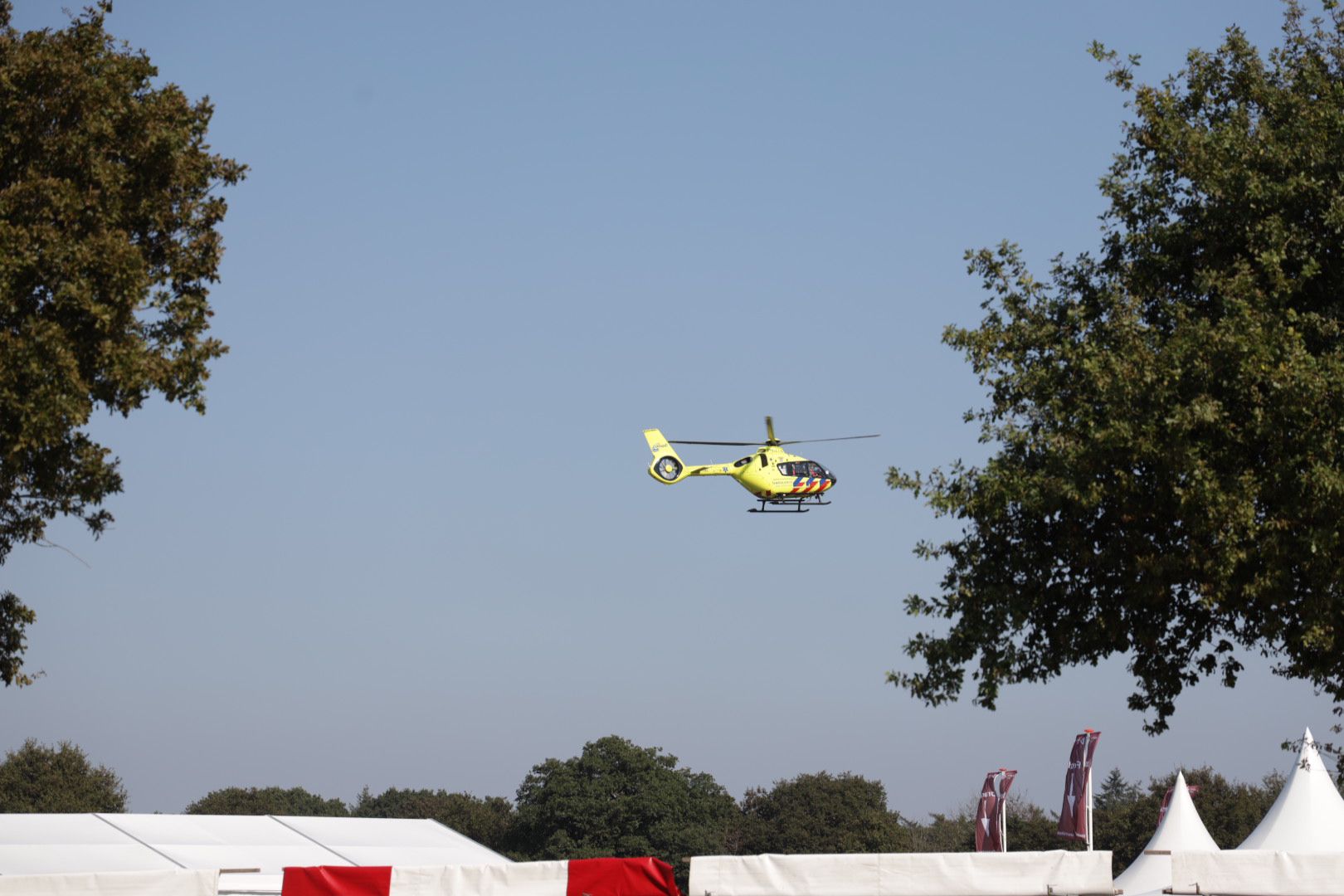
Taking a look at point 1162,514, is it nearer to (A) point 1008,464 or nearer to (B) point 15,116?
(A) point 1008,464

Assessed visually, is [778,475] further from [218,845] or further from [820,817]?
[820,817]

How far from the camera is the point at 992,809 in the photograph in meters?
38.2

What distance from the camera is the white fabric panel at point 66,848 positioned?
1655cm

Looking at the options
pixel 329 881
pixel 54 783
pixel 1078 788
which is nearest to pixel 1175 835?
pixel 1078 788

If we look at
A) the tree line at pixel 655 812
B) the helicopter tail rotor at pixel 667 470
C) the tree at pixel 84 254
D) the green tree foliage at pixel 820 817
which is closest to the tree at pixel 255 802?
the tree line at pixel 655 812

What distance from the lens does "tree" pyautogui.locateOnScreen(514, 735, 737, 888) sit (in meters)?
111

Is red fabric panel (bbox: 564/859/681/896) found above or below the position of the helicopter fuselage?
below

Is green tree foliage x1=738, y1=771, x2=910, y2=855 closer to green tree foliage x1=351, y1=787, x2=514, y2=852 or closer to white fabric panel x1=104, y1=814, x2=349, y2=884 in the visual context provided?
green tree foliage x1=351, y1=787, x2=514, y2=852

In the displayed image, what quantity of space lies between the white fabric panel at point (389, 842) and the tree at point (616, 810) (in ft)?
291

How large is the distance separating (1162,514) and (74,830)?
574 inches

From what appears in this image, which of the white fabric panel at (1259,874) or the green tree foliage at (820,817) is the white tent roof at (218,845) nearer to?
the white fabric panel at (1259,874)

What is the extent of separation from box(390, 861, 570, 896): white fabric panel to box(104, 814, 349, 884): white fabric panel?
543 cm

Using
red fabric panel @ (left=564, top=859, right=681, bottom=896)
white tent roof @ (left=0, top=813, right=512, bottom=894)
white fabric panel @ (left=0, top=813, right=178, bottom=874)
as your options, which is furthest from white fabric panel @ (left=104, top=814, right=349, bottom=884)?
red fabric panel @ (left=564, top=859, right=681, bottom=896)

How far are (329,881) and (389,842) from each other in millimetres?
8040
